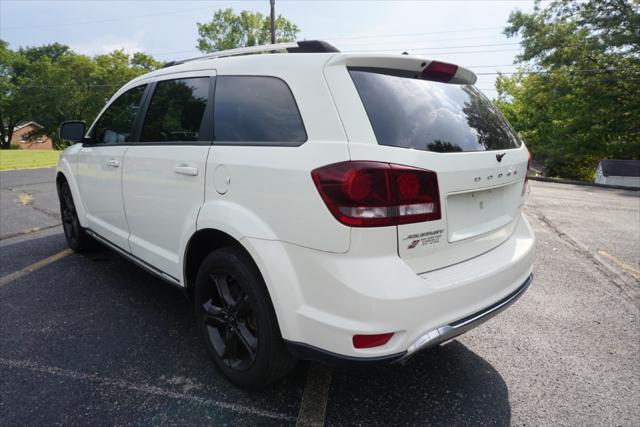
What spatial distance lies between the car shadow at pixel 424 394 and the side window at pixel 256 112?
1344 mm

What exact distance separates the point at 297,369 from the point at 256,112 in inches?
60.9

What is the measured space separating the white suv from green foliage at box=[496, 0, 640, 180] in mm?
31398

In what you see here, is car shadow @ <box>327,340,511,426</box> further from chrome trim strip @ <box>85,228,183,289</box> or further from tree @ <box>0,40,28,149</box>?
tree @ <box>0,40,28,149</box>

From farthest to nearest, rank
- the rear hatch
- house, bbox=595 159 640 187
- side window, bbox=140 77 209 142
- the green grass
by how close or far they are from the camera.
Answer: house, bbox=595 159 640 187 < the green grass < side window, bbox=140 77 209 142 < the rear hatch

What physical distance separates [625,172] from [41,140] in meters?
71.2

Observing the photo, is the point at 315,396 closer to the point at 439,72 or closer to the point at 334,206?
the point at 334,206

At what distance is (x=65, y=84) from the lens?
50.6 metres

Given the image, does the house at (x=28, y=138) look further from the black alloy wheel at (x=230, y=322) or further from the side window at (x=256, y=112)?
the black alloy wheel at (x=230, y=322)

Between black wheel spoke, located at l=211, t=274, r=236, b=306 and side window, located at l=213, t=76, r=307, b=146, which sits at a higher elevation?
side window, located at l=213, t=76, r=307, b=146

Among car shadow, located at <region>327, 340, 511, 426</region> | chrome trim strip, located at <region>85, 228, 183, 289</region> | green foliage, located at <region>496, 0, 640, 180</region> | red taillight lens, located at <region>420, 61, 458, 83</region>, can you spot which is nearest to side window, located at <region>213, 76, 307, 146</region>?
red taillight lens, located at <region>420, 61, 458, 83</region>

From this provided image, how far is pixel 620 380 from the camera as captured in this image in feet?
7.91

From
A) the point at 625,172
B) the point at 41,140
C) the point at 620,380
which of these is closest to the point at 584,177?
the point at 625,172

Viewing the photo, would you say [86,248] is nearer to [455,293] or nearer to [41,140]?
[455,293]

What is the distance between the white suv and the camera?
A: 170cm
